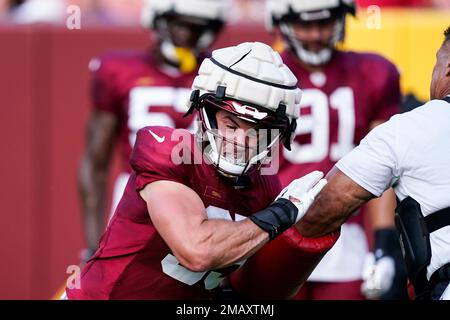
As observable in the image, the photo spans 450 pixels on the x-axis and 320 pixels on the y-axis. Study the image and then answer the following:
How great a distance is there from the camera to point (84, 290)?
3.97 meters

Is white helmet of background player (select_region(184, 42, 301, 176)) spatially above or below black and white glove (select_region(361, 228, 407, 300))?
above

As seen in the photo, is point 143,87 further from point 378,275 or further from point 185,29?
point 378,275

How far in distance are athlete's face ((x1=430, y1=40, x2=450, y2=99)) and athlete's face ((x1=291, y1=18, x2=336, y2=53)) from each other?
166cm

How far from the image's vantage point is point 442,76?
394 centimetres

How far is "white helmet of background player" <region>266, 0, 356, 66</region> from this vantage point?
5609mm

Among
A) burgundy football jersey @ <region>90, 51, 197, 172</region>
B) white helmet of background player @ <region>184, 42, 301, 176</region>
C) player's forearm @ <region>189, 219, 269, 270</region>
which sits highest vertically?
white helmet of background player @ <region>184, 42, 301, 176</region>

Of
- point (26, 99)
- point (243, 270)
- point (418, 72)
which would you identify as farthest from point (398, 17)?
point (243, 270)

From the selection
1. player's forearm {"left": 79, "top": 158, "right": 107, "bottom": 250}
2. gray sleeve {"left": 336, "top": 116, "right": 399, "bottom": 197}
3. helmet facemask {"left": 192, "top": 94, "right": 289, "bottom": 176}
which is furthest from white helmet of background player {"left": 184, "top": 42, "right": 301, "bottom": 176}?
player's forearm {"left": 79, "top": 158, "right": 107, "bottom": 250}

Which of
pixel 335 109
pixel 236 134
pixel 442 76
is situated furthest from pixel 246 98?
pixel 335 109

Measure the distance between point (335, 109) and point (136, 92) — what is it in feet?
3.56

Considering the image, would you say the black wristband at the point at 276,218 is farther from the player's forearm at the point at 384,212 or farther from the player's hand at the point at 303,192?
the player's forearm at the point at 384,212

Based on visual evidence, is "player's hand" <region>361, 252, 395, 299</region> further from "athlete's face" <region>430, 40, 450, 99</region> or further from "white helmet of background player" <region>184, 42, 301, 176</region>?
"white helmet of background player" <region>184, 42, 301, 176</region>

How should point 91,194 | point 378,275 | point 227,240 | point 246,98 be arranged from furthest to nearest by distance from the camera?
point 91,194
point 378,275
point 246,98
point 227,240
